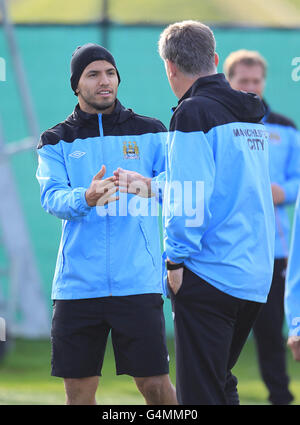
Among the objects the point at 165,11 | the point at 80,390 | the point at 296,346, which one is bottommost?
the point at 80,390

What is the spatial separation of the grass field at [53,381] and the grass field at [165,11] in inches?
113

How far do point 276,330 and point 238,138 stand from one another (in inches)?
83.2

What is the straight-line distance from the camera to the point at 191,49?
124 inches

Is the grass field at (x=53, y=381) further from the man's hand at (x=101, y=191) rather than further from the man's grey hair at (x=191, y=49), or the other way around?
the man's grey hair at (x=191, y=49)

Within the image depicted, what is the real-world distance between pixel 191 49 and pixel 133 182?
1.81ft

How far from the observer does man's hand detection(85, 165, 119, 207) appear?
3.27m

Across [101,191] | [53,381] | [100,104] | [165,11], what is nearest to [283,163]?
[100,104]

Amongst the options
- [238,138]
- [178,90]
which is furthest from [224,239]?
[178,90]

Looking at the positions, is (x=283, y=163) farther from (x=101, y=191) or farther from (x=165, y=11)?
(x=165, y=11)

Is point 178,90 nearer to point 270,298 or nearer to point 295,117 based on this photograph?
point 270,298

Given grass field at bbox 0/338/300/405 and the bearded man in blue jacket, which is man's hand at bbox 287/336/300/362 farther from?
grass field at bbox 0/338/300/405

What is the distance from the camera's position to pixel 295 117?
7.69 m

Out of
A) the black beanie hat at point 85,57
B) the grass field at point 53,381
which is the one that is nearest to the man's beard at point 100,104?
the black beanie hat at point 85,57

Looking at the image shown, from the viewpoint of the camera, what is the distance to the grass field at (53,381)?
17.3 ft
